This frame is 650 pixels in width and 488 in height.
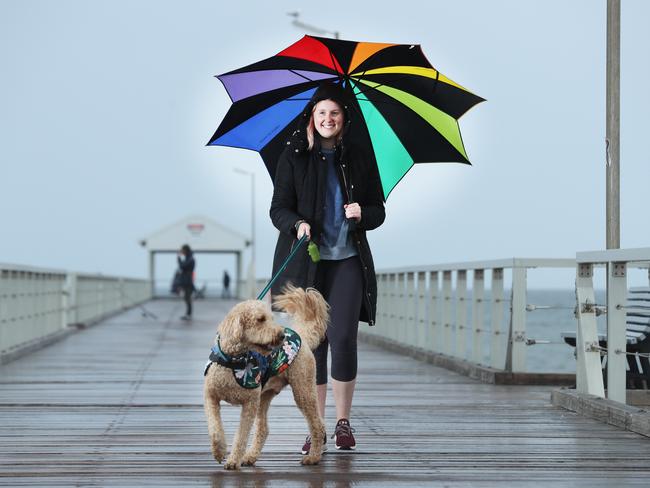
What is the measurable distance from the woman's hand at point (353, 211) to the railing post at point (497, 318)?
508cm

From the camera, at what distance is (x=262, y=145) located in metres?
7.09

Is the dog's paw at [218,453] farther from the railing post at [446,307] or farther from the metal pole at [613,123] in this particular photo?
the railing post at [446,307]

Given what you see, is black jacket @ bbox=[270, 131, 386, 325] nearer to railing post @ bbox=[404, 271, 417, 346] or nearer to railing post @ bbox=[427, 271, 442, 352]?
railing post @ bbox=[427, 271, 442, 352]

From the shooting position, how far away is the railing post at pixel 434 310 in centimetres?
1379

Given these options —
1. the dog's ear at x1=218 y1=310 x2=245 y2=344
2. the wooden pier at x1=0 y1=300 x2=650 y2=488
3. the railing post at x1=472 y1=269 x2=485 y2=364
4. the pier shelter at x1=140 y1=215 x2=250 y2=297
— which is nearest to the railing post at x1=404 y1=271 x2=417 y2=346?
the wooden pier at x1=0 y1=300 x2=650 y2=488

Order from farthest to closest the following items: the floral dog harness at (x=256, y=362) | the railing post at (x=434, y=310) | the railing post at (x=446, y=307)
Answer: the railing post at (x=434, y=310) → the railing post at (x=446, y=307) → the floral dog harness at (x=256, y=362)

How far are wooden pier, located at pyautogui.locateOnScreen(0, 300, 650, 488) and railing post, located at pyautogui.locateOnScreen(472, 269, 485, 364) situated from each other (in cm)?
39

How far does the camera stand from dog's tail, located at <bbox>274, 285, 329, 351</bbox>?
5.94 metres

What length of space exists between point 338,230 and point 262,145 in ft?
3.23

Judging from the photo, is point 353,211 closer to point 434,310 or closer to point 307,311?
point 307,311

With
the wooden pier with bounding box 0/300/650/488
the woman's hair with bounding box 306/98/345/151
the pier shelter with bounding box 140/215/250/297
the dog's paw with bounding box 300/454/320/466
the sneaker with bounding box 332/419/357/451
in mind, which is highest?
the pier shelter with bounding box 140/215/250/297

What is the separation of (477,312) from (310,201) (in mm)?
5963

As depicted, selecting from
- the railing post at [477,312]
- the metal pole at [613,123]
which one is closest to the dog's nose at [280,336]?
the metal pole at [613,123]

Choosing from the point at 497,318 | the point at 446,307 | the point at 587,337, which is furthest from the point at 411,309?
the point at 587,337
